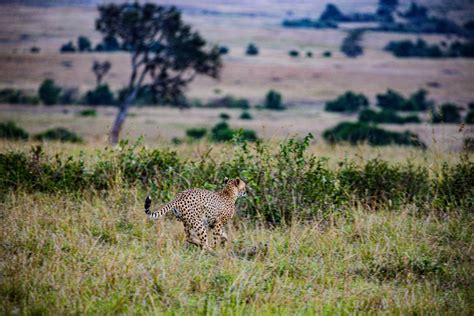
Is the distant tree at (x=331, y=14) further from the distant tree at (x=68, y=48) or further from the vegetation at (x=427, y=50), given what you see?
the distant tree at (x=68, y=48)

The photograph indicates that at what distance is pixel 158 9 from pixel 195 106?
16429 mm

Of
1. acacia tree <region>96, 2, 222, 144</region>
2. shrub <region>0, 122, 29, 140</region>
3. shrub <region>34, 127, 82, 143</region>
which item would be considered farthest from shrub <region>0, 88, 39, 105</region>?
shrub <region>0, 122, 29, 140</region>

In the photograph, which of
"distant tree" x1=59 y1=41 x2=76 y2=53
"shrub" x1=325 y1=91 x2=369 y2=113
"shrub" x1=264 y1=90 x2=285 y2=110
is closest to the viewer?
"shrub" x1=325 y1=91 x2=369 y2=113

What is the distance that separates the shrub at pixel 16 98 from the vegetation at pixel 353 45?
1502 inches

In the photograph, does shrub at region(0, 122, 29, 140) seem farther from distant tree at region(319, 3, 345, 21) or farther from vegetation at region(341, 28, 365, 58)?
distant tree at region(319, 3, 345, 21)

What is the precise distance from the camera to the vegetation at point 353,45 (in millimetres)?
71562

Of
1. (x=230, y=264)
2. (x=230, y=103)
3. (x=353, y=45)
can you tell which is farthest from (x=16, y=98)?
(x=353, y=45)

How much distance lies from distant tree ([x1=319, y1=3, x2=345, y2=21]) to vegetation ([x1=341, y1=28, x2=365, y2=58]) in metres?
11.4

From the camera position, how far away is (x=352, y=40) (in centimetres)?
7431

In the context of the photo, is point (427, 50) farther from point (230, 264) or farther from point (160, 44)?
point (230, 264)

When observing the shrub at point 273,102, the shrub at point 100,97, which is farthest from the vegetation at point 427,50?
the shrub at point 100,97

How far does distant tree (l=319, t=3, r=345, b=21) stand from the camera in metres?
88.9

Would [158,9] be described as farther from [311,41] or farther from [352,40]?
[311,41]

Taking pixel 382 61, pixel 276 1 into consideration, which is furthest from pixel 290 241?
pixel 276 1
